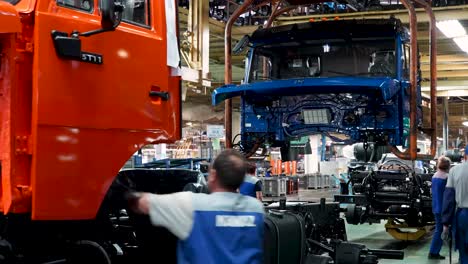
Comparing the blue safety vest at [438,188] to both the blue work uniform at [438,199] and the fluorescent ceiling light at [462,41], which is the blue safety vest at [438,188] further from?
the fluorescent ceiling light at [462,41]

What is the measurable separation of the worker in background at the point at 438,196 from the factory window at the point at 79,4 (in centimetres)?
712

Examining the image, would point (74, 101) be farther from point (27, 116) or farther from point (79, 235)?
point (79, 235)

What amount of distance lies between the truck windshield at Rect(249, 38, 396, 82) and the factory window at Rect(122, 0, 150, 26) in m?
5.25

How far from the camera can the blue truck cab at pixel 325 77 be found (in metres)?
8.45

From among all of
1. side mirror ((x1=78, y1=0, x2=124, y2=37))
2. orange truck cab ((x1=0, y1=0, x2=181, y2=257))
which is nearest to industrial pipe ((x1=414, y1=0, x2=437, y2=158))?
orange truck cab ((x1=0, y1=0, x2=181, y2=257))

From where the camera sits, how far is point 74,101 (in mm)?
3295

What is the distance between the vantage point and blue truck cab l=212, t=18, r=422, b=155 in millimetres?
8453

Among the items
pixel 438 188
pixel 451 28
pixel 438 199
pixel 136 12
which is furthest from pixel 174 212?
pixel 451 28

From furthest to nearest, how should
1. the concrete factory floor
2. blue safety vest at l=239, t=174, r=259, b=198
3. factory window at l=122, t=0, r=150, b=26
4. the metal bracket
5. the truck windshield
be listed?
the concrete factory floor, the truck windshield, blue safety vest at l=239, t=174, r=259, b=198, factory window at l=122, t=0, r=150, b=26, the metal bracket

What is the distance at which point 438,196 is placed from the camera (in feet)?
31.0

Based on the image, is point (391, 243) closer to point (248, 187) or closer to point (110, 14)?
point (248, 187)

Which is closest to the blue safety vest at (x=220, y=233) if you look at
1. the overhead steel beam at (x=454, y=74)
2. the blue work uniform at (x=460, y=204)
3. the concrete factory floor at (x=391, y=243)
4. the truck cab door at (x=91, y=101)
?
the truck cab door at (x=91, y=101)

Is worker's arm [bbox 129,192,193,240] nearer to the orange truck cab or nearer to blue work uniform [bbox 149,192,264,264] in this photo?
blue work uniform [bbox 149,192,264,264]

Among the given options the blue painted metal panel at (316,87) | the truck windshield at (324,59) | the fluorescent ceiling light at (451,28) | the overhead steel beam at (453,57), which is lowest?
the blue painted metal panel at (316,87)
